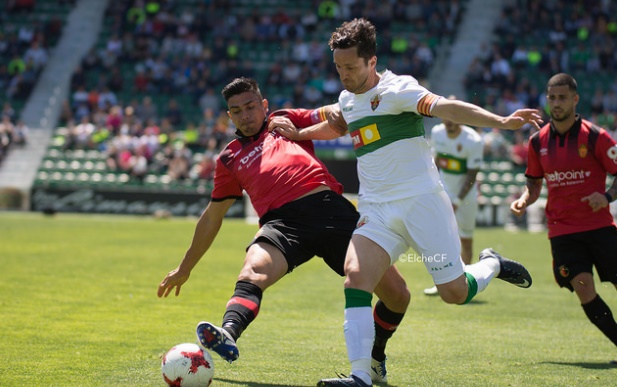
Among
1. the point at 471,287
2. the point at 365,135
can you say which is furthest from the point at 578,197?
the point at 365,135

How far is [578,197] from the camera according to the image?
784 centimetres

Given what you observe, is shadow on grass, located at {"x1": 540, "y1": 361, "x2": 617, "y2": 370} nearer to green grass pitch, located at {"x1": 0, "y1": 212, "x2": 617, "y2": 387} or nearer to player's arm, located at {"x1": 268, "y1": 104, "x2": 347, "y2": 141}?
green grass pitch, located at {"x1": 0, "y1": 212, "x2": 617, "y2": 387}

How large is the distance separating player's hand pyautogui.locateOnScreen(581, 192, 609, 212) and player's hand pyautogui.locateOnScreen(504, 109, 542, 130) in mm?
1920

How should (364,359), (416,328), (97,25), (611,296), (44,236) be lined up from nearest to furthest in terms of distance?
(364,359) < (416,328) < (611,296) < (44,236) < (97,25)

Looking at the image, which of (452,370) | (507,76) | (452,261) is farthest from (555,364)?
(507,76)

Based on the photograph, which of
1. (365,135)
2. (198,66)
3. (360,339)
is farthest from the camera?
(198,66)

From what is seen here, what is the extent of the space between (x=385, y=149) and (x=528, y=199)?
2.24 metres

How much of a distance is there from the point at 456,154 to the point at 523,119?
7.43m

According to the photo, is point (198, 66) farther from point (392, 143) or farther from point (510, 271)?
point (392, 143)

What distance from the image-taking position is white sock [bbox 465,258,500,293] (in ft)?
22.1

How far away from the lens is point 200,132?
103 feet

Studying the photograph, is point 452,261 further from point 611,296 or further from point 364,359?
point 611,296

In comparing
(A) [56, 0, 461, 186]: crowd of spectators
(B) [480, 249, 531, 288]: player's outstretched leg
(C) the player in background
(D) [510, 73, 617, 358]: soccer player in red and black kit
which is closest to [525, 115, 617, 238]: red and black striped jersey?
(D) [510, 73, 617, 358]: soccer player in red and black kit

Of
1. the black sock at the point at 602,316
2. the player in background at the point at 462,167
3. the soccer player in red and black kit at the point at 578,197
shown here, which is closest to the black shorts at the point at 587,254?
the soccer player in red and black kit at the point at 578,197
